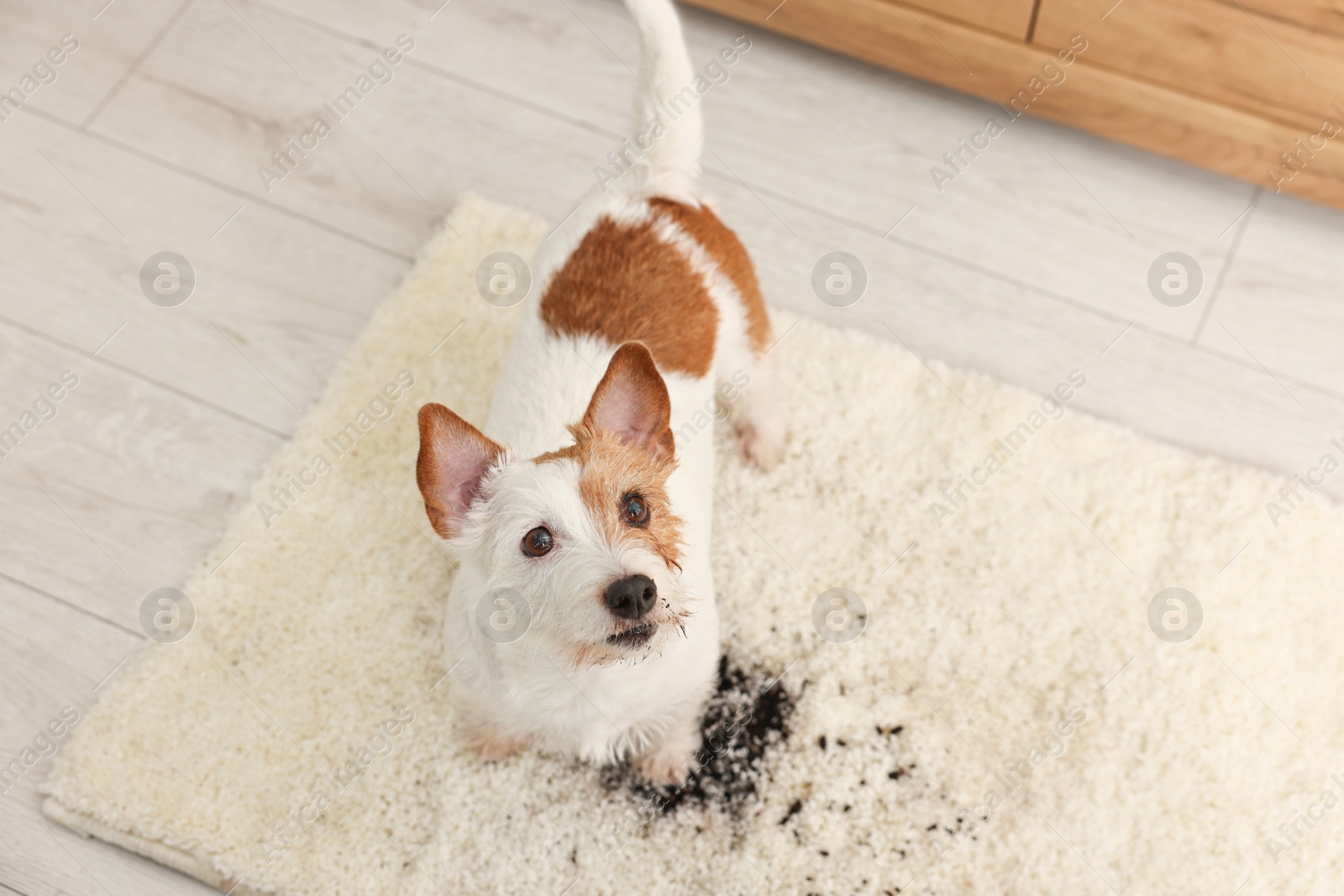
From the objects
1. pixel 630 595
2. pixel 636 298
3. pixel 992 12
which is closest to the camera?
pixel 630 595

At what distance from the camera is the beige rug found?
2.06 meters

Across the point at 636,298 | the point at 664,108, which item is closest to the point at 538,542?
the point at 636,298

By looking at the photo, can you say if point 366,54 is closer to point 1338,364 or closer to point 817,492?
point 817,492

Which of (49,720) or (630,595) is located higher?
(630,595)

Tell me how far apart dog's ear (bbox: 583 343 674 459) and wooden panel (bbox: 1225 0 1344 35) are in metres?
1.73

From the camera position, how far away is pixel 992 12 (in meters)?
2.44

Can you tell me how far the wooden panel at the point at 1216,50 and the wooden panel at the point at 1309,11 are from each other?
2cm

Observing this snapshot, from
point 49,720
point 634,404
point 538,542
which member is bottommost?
point 49,720

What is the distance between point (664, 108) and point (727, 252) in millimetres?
310

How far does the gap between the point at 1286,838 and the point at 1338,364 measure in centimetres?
Answer: 123

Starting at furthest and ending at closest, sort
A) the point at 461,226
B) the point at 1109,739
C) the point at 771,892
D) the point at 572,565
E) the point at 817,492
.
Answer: the point at 461,226, the point at 817,492, the point at 1109,739, the point at 771,892, the point at 572,565

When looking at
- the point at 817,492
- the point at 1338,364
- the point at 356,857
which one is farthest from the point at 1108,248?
the point at 356,857

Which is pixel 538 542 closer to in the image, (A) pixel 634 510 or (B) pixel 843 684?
(A) pixel 634 510

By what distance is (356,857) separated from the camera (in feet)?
6.72
